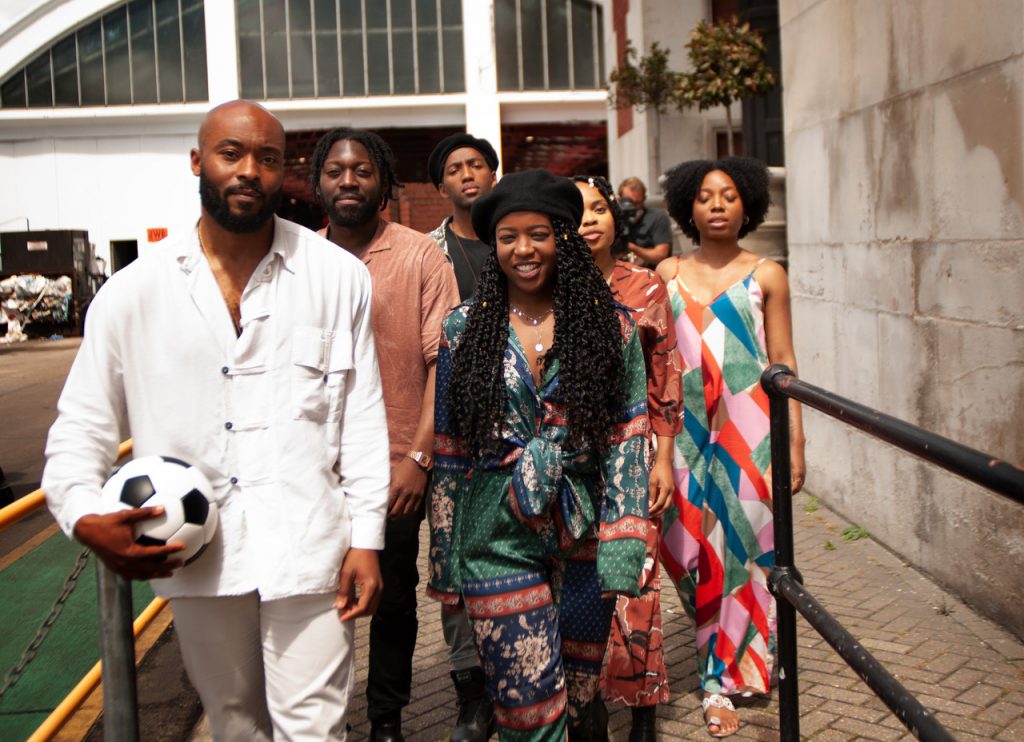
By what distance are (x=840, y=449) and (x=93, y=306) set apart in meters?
5.28

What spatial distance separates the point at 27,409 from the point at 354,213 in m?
11.9

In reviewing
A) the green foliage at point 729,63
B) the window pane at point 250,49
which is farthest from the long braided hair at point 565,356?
the window pane at point 250,49

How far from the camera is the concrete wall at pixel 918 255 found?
490 cm

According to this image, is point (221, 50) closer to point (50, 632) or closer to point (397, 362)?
point (397, 362)

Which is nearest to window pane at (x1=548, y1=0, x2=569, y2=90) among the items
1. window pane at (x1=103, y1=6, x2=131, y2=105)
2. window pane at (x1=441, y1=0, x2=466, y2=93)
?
window pane at (x1=441, y1=0, x2=466, y2=93)

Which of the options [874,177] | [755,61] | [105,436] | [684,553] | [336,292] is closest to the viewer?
[105,436]

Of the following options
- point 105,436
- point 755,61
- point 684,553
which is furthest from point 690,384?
point 755,61

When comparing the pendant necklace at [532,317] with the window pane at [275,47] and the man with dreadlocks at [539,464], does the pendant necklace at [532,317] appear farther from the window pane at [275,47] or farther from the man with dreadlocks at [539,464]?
the window pane at [275,47]

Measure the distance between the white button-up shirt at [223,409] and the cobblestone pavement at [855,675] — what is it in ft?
5.24

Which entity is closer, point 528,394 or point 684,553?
point 528,394

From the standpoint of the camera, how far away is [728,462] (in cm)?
444

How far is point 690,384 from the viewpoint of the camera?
14.7 ft

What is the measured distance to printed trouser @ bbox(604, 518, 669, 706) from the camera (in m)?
3.89

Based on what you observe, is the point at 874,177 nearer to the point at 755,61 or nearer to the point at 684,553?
the point at 684,553
